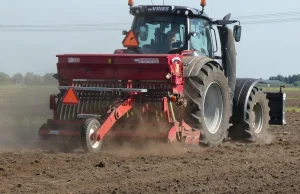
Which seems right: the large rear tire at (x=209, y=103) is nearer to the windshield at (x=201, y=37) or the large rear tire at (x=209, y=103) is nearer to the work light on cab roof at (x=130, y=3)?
the windshield at (x=201, y=37)

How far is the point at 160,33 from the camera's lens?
1070 cm

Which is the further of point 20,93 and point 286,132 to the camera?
point 286,132

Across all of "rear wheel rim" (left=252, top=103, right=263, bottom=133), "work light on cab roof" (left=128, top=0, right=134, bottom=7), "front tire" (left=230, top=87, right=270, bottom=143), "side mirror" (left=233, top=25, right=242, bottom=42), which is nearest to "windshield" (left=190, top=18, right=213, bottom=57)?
"side mirror" (left=233, top=25, right=242, bottom=42)

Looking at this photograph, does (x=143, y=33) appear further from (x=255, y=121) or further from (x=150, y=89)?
(x=255, y=121)

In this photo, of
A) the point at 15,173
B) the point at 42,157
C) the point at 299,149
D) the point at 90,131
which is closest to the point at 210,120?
the point at 299,149

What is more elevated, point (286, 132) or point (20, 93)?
point (20, 93)

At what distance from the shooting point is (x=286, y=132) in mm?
14023

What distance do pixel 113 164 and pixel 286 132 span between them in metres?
7.21

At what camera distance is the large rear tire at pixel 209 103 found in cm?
960

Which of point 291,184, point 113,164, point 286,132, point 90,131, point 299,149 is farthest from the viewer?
point 286,132

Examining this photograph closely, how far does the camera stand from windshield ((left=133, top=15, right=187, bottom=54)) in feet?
34.4

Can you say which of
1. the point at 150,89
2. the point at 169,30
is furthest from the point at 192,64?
the point at 169,30

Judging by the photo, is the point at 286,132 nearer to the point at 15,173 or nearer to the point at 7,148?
the point at 7,148

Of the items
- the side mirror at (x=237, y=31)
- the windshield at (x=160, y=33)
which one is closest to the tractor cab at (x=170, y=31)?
the windshield at (x=160, y=33)
